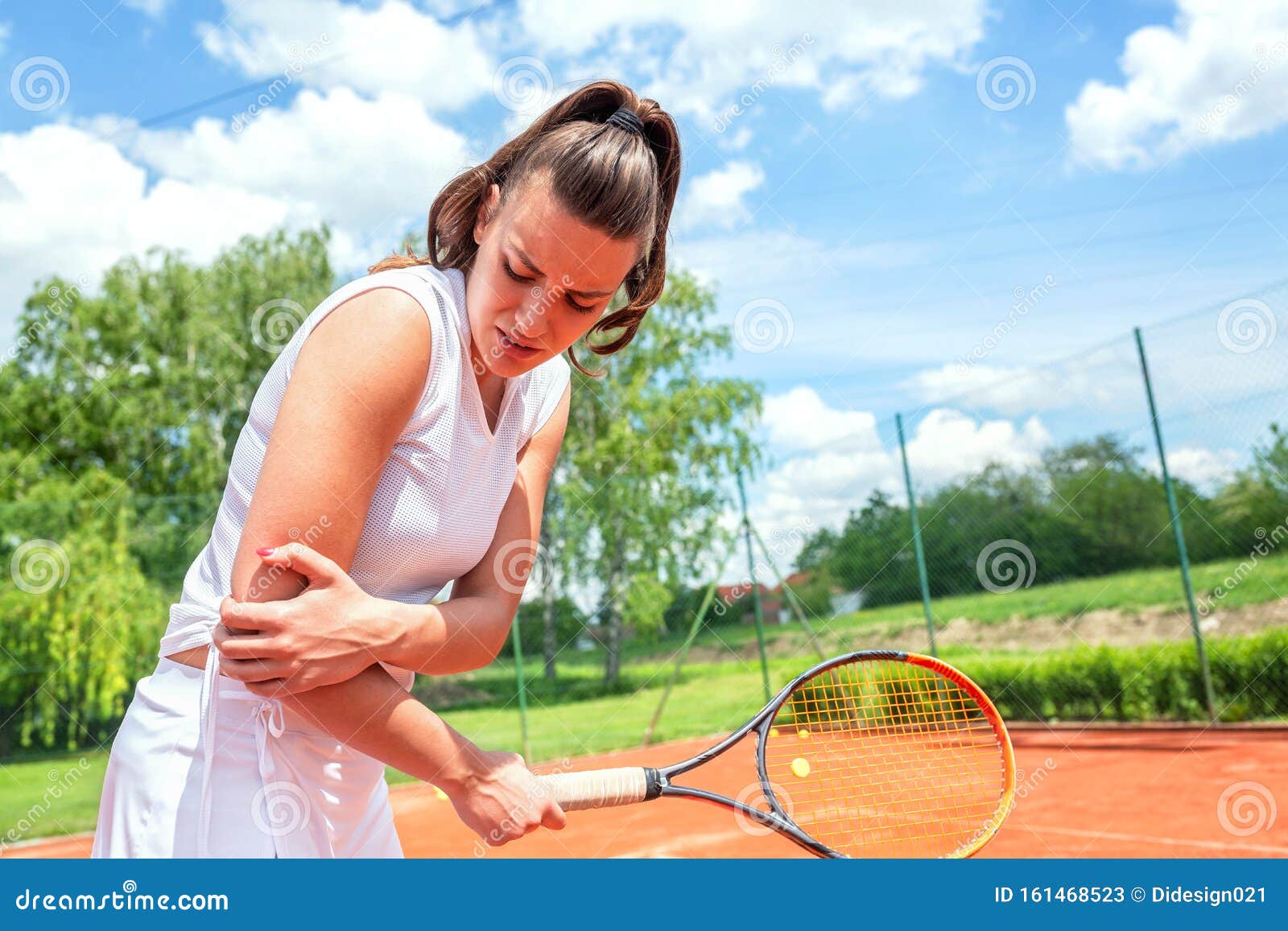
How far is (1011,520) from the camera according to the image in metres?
10.7

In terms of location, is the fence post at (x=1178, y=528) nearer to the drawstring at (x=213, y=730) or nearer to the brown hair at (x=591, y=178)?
the brown hair at (x=591, y=178)

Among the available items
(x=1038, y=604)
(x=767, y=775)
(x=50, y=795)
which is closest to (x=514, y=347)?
(x=767, y=775)

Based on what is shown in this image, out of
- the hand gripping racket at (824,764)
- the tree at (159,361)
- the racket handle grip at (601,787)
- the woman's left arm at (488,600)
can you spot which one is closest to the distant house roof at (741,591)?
the hand gripping racket at (824,764)

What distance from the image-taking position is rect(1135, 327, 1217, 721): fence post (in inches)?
297

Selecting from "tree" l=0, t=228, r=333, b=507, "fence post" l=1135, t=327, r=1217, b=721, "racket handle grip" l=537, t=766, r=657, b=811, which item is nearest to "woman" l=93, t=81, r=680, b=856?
"racket handle grip" l=537, t=766, r=657, b=811

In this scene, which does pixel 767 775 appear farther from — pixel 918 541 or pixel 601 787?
pixel 918 541

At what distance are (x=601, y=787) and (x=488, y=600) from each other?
0.43 meters

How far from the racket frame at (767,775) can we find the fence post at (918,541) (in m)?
7.68

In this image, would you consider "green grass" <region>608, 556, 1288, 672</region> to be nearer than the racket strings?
No

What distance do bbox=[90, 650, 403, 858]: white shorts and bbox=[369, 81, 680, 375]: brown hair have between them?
25.6 inches

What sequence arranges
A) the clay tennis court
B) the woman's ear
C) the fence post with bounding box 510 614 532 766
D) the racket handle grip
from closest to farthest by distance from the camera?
the woman's ear
the racket handle grip
the clay tennis court
the fence post with bounding box 510 614 532 766

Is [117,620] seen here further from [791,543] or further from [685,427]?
[685,427]

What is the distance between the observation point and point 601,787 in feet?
5.81

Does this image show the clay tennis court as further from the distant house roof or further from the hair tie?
the hair tie
